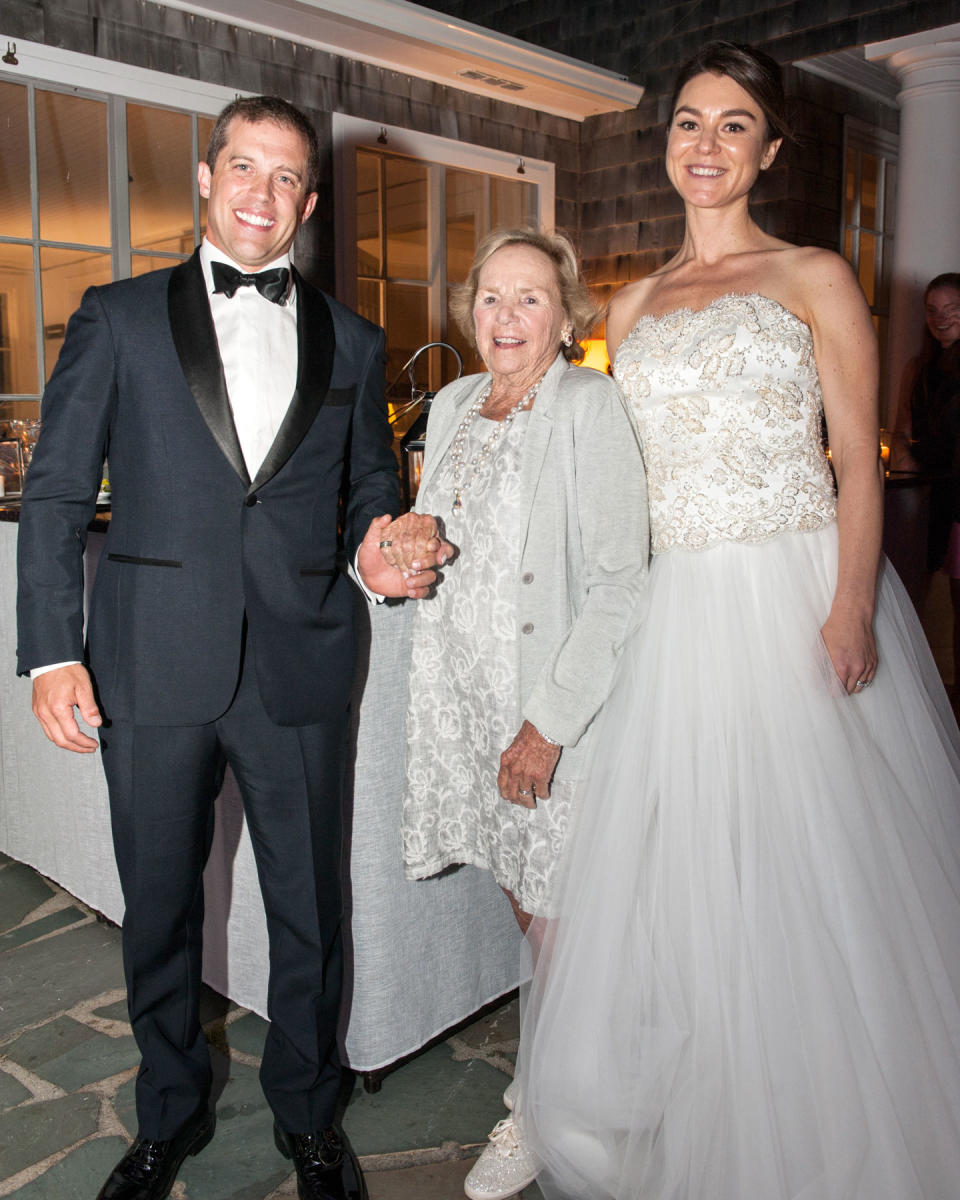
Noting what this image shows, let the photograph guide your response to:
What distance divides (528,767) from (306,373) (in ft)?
2.40

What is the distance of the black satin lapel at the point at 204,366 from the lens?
5.31 ft

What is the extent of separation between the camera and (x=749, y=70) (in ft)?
5.91

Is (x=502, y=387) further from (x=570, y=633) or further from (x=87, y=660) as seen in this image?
(x=87, y=660)

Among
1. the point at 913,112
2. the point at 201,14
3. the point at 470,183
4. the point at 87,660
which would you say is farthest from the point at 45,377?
the point at 913,112

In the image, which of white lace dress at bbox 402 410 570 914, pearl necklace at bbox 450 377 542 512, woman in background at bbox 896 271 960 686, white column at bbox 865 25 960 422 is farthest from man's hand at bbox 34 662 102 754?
white column at bbox 865 25 960 422

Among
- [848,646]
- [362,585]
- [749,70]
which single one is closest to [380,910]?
[362,585]

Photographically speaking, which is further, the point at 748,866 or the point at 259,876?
the point at 259,876

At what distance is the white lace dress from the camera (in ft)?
5.87

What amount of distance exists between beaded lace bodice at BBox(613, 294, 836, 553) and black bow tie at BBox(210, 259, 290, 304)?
25.3 inches

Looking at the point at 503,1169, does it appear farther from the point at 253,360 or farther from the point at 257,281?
the point at 257,281

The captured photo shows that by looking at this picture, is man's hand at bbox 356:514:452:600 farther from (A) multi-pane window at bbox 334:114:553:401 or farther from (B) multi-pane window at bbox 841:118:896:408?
(B) multi-pane window at bbox 841:118:896:408

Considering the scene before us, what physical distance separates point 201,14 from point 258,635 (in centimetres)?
454

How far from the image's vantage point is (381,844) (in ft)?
6.96

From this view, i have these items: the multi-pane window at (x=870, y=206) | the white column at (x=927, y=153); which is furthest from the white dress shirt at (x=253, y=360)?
the multi-pane window at (x=870, y=206)
